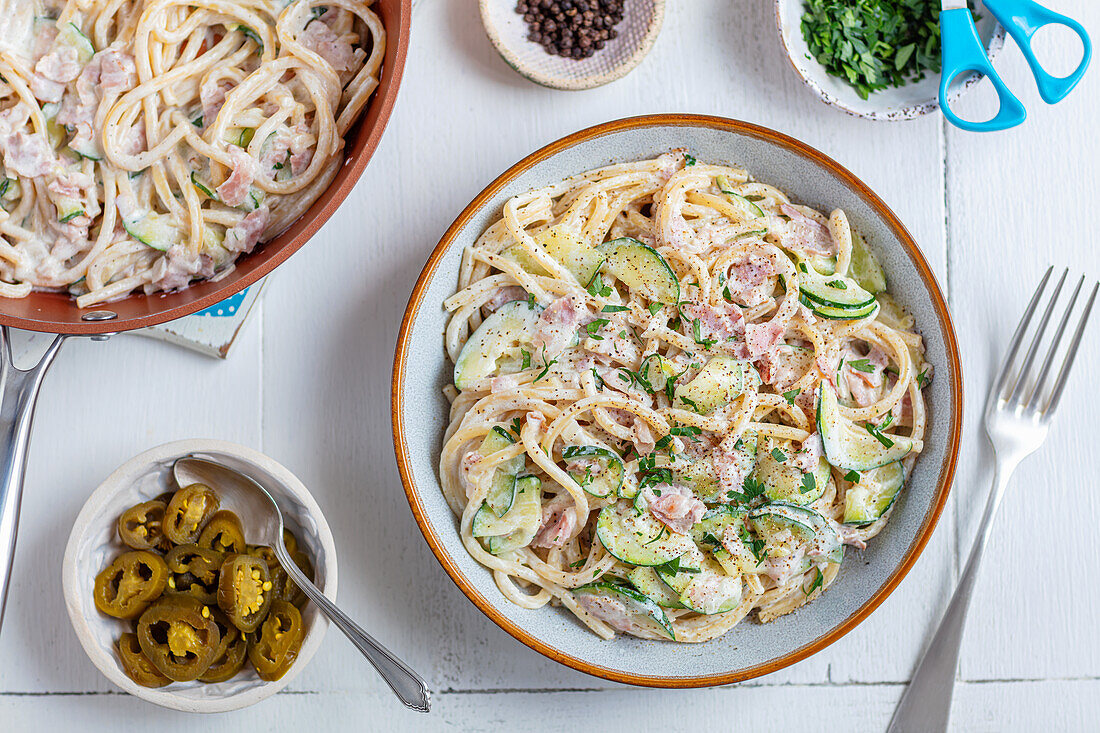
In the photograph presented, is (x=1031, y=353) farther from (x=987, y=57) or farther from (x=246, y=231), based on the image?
(x=246, y=231)

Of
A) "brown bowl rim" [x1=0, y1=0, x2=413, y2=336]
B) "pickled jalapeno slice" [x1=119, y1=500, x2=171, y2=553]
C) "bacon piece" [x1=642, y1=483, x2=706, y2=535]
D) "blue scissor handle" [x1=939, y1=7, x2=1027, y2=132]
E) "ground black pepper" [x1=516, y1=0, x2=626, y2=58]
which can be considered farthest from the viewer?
"ground black pepper" [x1=516, y1=0, x2=626, y2=58]

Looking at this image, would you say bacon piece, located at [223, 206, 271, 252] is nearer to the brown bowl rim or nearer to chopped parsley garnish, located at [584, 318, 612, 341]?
the brown bowl rim

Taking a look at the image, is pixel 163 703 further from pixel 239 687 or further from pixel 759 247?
pixel 759 247

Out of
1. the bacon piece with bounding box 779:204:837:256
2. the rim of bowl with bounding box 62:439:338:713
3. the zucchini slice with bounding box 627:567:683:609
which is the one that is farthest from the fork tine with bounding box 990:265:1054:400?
the rim of bowl with bounding box 62:439:338:713

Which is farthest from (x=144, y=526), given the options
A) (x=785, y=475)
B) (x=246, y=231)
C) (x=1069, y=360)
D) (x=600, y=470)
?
(x=1069, y=360)

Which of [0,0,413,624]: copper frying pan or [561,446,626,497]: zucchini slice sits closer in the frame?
[0,0,413,624]: copper frying pan
